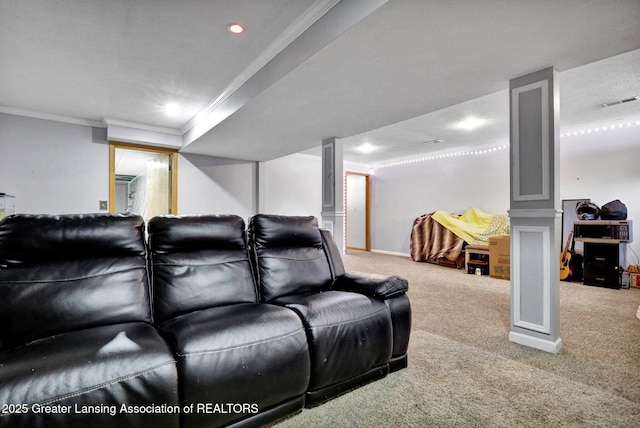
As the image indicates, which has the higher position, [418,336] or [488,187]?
[488,187]

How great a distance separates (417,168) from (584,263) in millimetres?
3747

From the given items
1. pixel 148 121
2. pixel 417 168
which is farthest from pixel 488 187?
pixel 148 121

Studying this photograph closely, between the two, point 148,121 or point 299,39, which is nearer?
point 299,39

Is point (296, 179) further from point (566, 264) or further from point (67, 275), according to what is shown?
point (67, 275)

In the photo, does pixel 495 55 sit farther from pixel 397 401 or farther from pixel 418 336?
pixel 397 401

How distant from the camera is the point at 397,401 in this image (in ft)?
5.27

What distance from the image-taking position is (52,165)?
14.4 ft

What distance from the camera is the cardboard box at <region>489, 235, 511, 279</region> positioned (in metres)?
4.70

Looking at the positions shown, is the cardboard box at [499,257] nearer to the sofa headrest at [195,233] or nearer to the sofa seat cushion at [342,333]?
the sofa seat cushion at [342,333]

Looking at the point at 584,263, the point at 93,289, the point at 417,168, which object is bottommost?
the point at 584,263

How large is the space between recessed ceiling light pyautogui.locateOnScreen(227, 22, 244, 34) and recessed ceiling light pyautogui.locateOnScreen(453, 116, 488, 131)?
3499 mm

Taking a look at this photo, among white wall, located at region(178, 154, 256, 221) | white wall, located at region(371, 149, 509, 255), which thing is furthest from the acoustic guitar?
white wall, located at region(178, 154, 256, 221)

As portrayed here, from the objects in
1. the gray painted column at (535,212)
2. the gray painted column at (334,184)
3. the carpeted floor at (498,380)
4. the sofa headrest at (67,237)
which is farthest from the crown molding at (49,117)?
the gray painted column at (535,212)

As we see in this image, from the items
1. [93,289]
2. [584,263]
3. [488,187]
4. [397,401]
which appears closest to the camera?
[93,289]
